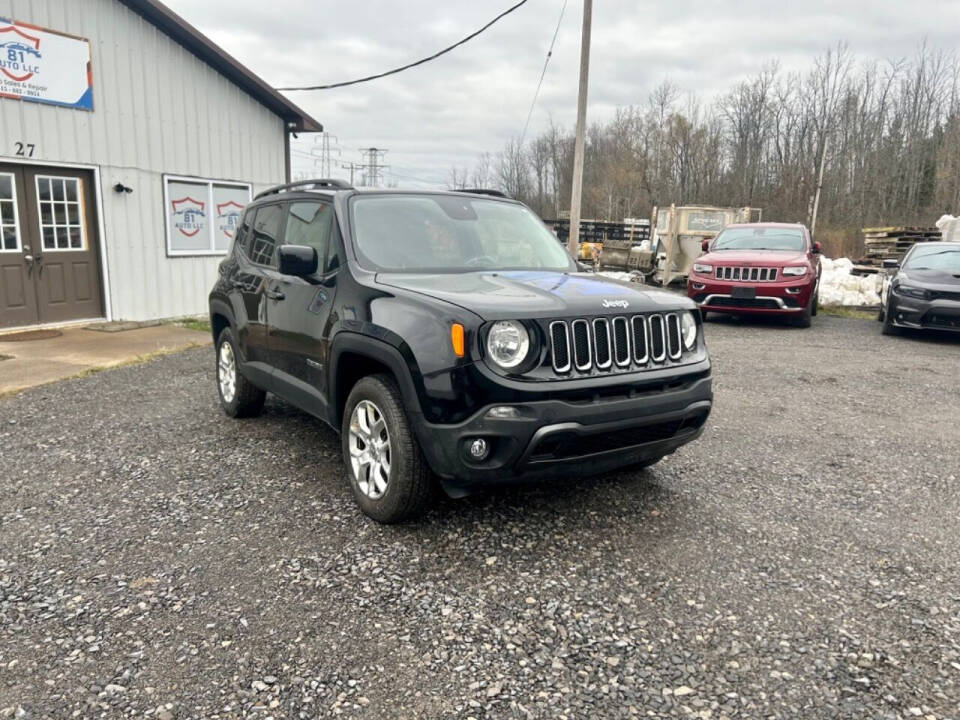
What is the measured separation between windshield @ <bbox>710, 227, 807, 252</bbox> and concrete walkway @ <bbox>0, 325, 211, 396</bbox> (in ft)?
29.2

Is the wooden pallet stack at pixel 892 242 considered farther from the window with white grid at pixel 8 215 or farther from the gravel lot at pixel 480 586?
the window with white grid at pixel 8 215

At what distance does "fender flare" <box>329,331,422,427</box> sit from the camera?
3.30 metres

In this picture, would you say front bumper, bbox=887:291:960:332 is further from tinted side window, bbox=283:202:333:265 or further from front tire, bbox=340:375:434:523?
front tire, bbox=340:375:434:523

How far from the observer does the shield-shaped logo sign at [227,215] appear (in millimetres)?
12289

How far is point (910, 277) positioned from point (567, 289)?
9190 millimetres

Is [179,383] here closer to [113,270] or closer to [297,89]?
[113,270]

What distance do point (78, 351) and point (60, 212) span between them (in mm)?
2667

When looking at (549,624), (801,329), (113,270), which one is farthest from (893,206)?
(549,624)

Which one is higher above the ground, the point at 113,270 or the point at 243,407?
the point at 113,270

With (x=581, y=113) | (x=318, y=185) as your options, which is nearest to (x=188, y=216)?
(x=318, y=185)

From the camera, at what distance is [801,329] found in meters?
11.6

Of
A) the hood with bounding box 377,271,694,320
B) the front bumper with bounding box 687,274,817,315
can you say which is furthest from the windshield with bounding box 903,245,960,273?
the hood with bounding box 377,271,694,320

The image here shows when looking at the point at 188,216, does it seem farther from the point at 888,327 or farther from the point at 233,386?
the point at 888,327

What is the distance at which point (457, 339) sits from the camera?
314 cm
